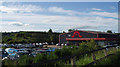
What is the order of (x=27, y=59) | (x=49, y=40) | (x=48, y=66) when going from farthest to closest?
1. (x=49, y=40)
2. (x=27, y=59)
3. (x=48, y=66)

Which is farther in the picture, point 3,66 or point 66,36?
point 66,36

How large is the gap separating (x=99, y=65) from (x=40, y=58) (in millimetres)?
2975

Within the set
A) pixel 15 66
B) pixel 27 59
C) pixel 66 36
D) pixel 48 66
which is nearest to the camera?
pixel 15 66

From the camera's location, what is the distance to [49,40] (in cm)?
9006

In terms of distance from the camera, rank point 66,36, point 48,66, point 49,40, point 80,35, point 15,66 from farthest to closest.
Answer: point 49,40 < point 66,36 < point 80,35 < point 48,66 < point 15,66

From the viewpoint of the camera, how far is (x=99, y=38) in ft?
225

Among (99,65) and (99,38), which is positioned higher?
(99,65)

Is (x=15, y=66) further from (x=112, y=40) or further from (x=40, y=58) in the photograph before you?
(x=112, y=40)

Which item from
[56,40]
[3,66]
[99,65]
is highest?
[3,66]

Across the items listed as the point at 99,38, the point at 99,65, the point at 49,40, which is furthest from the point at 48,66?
the point at 49,40

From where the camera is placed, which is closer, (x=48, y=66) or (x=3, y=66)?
(x=3, y=66)

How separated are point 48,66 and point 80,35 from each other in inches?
2629

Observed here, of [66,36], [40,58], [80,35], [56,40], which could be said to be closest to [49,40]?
[56,40]

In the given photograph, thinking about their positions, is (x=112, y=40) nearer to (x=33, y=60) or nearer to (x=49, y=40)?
(x=49, y=40)
